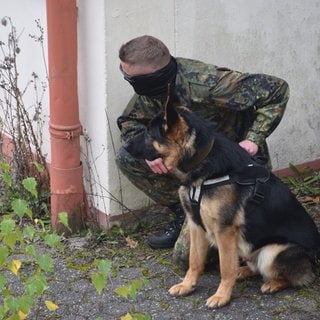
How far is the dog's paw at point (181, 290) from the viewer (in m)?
4.41

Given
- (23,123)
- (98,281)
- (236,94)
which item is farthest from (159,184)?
(98,281)

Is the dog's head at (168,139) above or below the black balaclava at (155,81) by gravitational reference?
below

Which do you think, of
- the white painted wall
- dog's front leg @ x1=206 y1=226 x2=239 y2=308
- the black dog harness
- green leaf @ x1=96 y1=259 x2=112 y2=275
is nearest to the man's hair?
the white painted wall

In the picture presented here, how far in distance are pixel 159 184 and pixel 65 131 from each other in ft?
2.53

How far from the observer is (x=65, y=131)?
16.4ft

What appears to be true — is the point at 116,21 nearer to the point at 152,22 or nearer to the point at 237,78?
the point at 152,22

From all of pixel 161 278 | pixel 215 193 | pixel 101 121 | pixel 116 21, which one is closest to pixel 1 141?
pixel 101 121

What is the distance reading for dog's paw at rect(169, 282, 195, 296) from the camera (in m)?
4.41

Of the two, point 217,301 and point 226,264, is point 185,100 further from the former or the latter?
point 217,301

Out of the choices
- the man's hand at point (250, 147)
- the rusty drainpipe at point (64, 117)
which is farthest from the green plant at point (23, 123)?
the man's hand at point (250, 147)

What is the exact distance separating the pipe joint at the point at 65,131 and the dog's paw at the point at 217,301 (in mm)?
1572

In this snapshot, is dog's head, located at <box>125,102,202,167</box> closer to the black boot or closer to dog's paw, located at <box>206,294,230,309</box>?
dog's paw, located at <box>206,294,230,309</box>

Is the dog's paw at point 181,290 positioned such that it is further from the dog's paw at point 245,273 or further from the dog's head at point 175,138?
the dog's head at point 175,138

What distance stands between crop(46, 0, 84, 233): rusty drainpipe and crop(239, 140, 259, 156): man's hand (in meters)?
1.24
